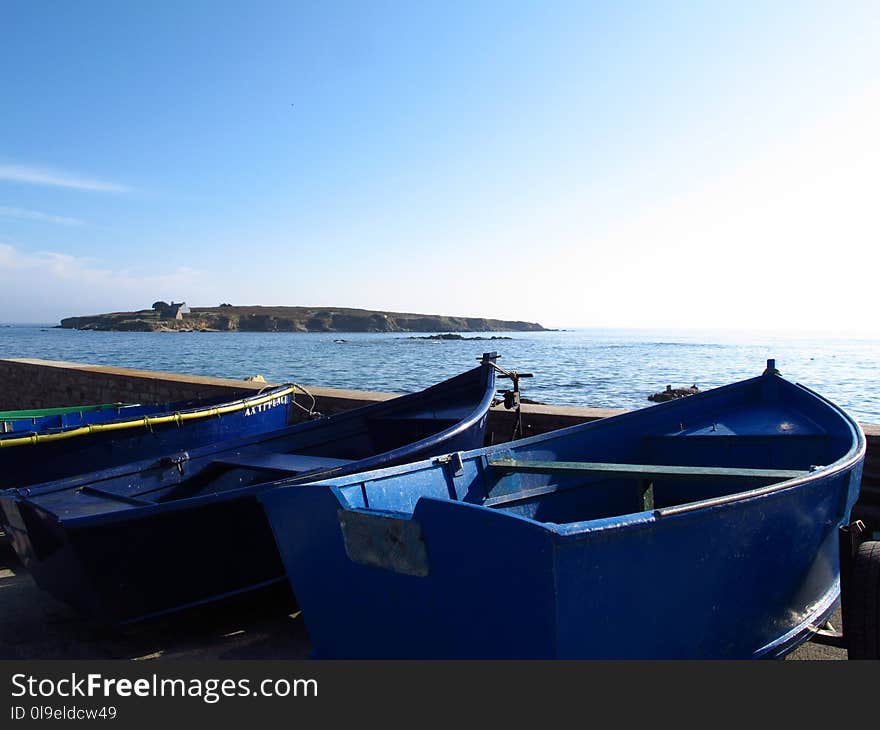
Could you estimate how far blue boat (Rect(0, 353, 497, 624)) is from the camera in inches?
169

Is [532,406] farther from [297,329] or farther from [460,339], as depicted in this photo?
[297,329]

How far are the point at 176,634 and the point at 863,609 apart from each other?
411 centimetres

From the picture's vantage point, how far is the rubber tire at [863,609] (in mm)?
3576

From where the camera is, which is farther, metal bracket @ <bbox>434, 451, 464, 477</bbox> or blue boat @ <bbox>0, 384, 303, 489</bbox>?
blue boat @ <bbox>0, 384, 303, 489</bbox>

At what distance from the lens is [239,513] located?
15.3ft

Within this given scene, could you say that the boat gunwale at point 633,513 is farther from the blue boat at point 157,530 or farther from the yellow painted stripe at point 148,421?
the yellow painted stripe at point 148,421

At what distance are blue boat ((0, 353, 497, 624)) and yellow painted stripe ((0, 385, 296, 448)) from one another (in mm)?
1815

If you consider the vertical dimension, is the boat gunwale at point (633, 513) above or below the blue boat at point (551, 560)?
above

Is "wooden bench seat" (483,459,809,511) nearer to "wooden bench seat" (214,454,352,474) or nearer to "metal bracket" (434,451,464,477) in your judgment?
"metal bracket" (434,451,464,477)

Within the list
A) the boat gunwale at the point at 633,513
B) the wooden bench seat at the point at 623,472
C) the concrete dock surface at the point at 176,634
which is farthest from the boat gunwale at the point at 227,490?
the wooden bench seat at the point at 623,472

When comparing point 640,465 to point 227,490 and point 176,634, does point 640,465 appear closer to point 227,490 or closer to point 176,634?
point 227,490

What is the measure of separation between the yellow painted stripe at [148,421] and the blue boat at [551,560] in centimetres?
428

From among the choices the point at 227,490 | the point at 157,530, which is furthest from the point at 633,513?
the point at 157,530

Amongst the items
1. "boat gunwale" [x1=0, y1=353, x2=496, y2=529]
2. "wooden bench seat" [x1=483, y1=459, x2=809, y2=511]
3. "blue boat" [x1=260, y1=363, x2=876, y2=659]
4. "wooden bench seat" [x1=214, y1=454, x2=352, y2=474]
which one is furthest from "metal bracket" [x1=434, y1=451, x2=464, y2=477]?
"wooden bench seat" [x1=214, y1=454, x2=352, y2=474]
